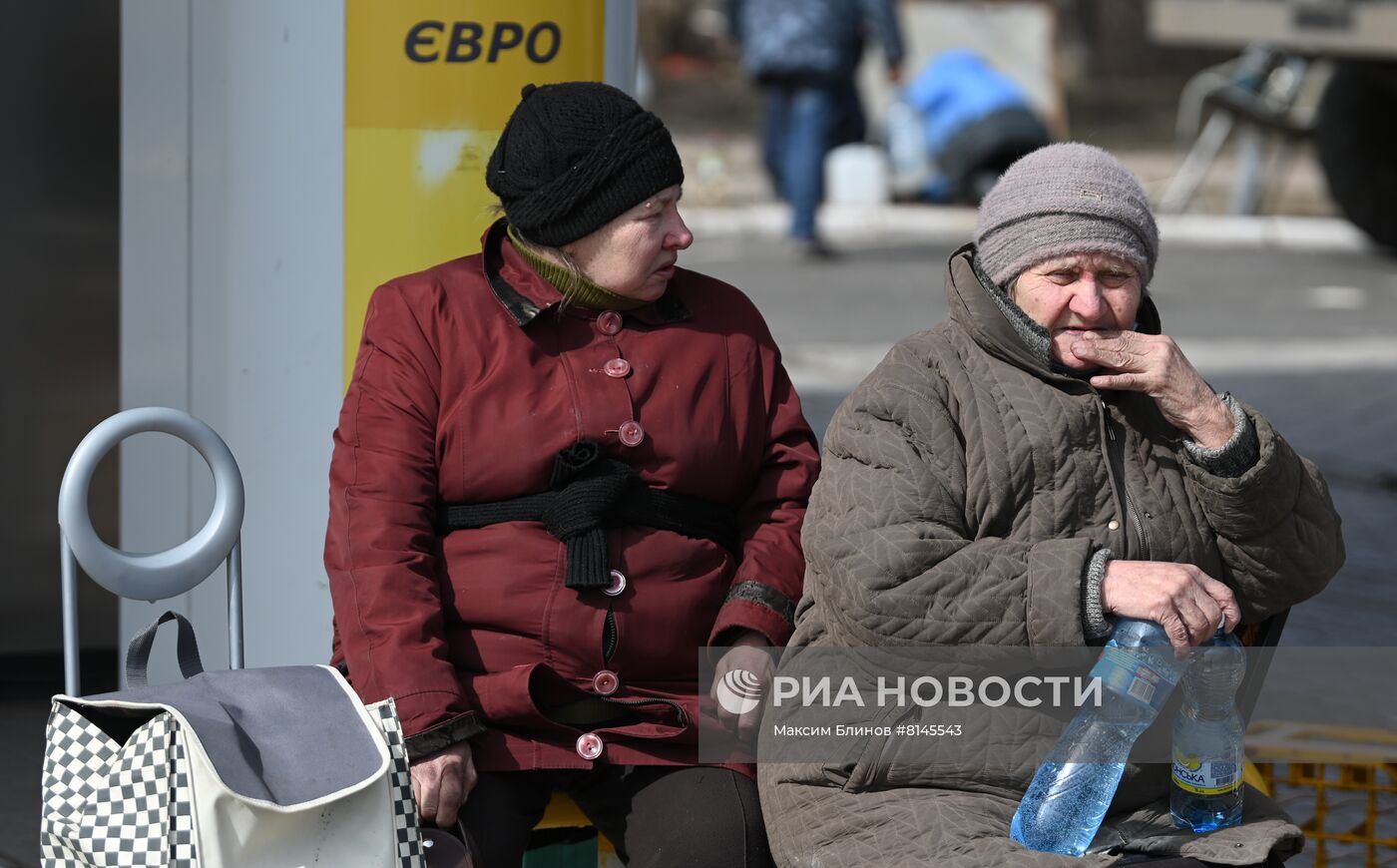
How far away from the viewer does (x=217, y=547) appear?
2.87 metres

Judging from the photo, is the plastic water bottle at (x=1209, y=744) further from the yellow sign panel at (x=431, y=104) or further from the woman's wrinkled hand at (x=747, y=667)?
the yellow sign panel at (x=431, y=104)

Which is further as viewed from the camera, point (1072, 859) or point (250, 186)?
point (250, 186)

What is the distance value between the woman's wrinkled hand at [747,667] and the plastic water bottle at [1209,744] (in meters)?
0.60

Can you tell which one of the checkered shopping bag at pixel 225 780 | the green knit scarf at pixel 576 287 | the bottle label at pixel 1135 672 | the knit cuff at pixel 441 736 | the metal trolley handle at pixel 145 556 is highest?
the green knit scarf at pixel 576 287

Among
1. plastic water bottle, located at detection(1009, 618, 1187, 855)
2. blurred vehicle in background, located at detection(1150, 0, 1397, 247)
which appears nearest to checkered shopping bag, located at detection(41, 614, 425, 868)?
plastic water bottle, located at detection(1009, 618, 1187, 855)

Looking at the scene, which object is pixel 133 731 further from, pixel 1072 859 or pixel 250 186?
pixel 250 186

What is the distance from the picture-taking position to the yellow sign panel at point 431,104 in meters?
3.57

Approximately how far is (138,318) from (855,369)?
199 inches

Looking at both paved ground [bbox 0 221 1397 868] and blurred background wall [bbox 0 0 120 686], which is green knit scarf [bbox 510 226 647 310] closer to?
paved ground [bbox 0 221 1397 868]

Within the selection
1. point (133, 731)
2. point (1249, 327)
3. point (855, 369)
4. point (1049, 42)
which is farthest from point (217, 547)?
point (1049, 42)

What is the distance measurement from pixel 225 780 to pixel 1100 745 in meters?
1.15

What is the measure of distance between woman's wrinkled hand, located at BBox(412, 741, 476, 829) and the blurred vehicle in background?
9.66 m

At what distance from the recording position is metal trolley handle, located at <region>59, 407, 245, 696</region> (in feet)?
8.90

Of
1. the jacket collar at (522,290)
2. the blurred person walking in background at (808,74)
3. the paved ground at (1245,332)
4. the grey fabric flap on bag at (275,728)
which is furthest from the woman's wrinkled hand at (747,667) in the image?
the blurred person walking in background at (808,74)
